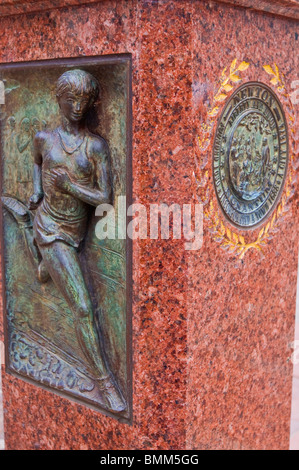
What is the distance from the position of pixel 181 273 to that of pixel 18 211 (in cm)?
105

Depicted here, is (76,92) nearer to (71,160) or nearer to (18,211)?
(71,160)

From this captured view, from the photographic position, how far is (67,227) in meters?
2.87

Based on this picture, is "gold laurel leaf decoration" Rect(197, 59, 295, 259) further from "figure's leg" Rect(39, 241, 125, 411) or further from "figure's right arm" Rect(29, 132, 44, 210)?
"figure's right arm" Rect(29, 132, 44, 210)

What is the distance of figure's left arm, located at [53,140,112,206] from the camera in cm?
267

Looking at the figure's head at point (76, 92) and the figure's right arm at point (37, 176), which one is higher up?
the figure's head at point (76, 92)

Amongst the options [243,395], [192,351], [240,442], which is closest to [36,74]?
[192,351]

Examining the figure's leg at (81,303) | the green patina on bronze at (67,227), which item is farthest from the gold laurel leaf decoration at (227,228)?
the figure's leg at (81,303)

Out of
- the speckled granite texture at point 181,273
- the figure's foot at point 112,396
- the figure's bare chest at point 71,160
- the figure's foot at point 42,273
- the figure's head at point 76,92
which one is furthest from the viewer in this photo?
the figure's foot at point 42,273

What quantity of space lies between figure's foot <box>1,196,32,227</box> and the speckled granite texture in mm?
740

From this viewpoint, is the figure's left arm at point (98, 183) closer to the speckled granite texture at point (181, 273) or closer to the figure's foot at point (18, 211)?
the speckled granite texture at point (181, 273)

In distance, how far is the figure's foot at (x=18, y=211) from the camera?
3125 mm

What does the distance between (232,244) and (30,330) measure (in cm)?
126

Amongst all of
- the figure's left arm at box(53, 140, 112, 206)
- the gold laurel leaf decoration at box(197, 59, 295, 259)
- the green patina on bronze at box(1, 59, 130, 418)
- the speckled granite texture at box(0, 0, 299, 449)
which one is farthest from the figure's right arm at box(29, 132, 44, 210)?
the gold laurel leaf decoration at box(197, 59, 295, 259)
